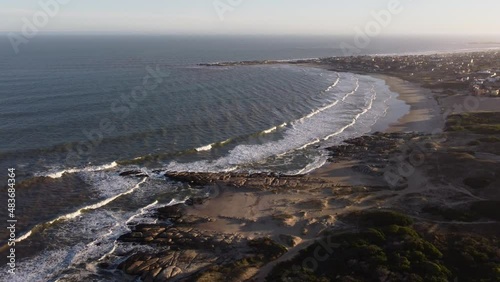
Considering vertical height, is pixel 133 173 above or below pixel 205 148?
below

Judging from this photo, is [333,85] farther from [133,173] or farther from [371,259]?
[371,259]

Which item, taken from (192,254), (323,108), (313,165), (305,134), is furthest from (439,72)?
(192,254)

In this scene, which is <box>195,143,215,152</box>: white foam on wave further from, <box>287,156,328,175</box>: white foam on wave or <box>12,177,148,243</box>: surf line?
<box>287,156,328,175</box>: white foam on wave

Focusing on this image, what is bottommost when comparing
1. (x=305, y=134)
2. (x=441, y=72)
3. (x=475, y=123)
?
(x=305, y=134)

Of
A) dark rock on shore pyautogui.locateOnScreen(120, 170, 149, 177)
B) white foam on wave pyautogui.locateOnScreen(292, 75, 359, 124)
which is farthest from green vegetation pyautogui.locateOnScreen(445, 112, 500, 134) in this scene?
dark rock on shore pyautogui.locateOnScreen(120, 170, 149, 177)

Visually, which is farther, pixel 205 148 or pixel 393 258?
pixel 205 148
